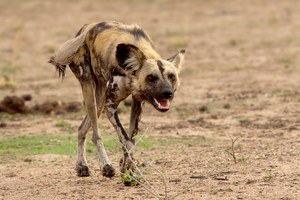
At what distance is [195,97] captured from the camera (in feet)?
43.2

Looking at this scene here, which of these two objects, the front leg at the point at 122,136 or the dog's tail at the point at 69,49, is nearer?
the front leg at the point at 122,136

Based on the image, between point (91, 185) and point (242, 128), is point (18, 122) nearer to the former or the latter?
point (242, 128)

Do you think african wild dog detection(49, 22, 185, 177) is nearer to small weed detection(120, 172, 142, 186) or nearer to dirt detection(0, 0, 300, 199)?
small weed detection(120, 172, 142, 186)

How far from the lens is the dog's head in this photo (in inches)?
301

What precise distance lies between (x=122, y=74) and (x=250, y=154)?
5.25 feet

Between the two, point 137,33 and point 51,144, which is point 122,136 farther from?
point 51,144

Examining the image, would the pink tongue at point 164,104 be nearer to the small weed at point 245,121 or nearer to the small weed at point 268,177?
the small weed at point 268,177

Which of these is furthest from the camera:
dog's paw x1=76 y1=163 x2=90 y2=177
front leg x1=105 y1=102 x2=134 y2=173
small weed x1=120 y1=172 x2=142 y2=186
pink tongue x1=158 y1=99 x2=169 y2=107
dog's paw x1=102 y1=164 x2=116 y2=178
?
dog's paw x1=76 y1=163 x2=90 y2=177

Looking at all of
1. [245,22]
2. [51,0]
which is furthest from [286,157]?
[51,0]

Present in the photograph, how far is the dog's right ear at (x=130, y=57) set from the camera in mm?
7789

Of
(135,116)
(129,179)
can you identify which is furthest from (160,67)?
(129,179)

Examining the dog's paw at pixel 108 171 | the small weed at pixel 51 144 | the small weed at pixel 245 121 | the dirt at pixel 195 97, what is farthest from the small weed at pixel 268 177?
the small weed at pixel 245 121

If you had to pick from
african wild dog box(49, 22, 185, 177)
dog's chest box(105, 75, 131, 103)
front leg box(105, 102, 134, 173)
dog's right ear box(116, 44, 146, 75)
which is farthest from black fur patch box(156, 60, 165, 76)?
front leg box(105, 102, 134, 173)

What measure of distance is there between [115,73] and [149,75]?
0.44 metres
